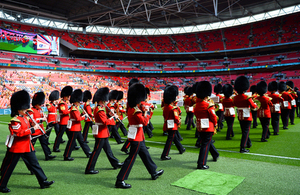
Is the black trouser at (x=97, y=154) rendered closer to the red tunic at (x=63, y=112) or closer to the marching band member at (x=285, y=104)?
the red tunic at (x=63, y=112)

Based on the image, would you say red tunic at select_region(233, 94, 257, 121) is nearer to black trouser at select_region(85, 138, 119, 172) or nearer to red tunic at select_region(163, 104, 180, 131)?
red tunic at select_region(163, 104, 180, 131)

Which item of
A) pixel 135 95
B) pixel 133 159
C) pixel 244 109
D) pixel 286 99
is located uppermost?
pixel 135 95

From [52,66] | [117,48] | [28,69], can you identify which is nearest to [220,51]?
[117,48]

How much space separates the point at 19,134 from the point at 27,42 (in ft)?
104

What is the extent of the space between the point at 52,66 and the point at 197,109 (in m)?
33.1

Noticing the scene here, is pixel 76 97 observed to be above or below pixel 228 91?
below

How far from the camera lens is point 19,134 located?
3305mm

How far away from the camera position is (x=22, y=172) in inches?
169

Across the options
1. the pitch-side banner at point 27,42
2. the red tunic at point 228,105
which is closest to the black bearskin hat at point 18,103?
the red tunic at point 228,105

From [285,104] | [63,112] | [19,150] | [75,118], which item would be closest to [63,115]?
[63,112]

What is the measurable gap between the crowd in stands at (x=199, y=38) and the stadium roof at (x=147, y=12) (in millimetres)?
1745

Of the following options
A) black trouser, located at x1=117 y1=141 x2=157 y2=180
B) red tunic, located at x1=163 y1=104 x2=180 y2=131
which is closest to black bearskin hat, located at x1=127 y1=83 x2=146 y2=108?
black trouser, located at x1=117 y1=141 x2=157 y2=180

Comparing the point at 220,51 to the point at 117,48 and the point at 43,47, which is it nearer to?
the point at 117,48

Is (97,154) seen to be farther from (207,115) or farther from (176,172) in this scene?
(207,115)
